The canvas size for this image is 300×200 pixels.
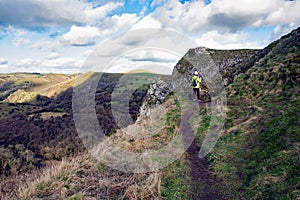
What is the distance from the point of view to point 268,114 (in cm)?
1453

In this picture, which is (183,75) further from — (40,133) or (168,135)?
(40,133)

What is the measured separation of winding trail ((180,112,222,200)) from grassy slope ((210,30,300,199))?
536 mm

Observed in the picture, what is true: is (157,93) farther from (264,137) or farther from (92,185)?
(92,185)

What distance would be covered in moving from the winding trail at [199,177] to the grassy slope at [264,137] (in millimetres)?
536

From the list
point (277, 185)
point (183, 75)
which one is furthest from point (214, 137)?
point (183, 75)

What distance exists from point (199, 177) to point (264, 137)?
4080 mm

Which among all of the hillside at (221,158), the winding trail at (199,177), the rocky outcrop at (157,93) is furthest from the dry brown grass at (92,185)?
the rocky outcrop at (157,93)

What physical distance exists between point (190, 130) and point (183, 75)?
28551 mm

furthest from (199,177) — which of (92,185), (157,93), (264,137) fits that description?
(157,93)

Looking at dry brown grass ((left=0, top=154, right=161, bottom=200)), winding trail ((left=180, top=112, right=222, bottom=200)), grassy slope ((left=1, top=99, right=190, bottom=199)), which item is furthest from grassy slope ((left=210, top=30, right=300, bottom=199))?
dry brown grass ((left=0, top=154, right=161, bottom=200))

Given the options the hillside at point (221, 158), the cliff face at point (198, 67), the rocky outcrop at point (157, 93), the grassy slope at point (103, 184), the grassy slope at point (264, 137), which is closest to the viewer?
the grassy slope at point (264, 137)

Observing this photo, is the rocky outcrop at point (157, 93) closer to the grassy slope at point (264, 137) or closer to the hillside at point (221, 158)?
the hillside at point (221, 158)

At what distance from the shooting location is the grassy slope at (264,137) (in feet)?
28.4

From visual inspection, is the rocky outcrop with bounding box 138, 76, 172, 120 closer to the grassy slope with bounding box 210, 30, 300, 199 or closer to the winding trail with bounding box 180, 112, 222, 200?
the grassy slope with bounding box 210, 30, 300, 199
